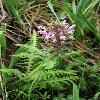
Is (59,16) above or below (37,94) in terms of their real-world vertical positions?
above

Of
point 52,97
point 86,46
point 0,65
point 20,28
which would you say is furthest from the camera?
point 20,28

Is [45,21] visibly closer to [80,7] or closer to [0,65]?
[80,7]

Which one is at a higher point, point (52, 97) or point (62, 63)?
point (62, 63)

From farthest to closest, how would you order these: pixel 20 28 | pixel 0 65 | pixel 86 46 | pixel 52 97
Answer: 1. pixel 20 28
2. pixel 86 46
3. pixel 0 65
4. pixel 52 97

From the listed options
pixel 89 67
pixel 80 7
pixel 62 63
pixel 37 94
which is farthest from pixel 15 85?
pixel 80 7

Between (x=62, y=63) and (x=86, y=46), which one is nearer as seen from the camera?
(x=62, y=63)

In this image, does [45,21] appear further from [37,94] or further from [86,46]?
[37,94]

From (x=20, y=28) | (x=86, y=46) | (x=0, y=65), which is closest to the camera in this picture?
(x=0, y=65)

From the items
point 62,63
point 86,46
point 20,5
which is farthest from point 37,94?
point 20,5

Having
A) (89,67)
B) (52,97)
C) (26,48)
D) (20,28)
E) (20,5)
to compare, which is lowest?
(52,97)
